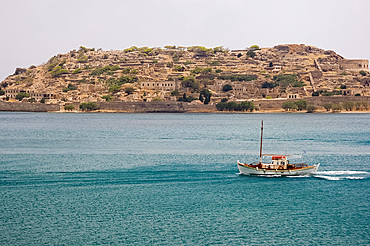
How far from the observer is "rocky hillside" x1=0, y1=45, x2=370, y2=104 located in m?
111

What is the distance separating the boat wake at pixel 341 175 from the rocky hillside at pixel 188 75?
74484 millimetres

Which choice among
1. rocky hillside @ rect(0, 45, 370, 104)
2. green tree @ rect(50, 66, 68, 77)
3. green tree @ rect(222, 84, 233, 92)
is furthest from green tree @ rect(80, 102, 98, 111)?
green tree @ rect(50, 66, 68, 77)

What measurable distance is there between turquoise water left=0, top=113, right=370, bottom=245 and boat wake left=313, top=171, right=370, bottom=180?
5 cm

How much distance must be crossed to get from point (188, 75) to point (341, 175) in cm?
10222

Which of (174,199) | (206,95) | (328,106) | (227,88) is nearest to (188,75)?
(227,88)

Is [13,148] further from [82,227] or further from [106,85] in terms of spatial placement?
[106,85]

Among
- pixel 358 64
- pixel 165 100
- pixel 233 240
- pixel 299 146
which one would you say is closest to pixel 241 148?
pixel 299 146

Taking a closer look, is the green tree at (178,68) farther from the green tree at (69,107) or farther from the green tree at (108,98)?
the green tree at (69,107)

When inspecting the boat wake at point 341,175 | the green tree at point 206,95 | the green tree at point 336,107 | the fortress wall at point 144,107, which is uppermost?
the green tree at point 206,95

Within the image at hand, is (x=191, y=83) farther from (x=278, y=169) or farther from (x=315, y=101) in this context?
(x=278, y=169)

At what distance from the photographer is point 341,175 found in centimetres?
2858

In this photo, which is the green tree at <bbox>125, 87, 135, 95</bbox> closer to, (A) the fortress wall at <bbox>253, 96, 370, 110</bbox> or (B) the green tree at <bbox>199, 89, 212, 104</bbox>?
(B) the green tree at <bbox>199, 89, 212, 104</bbox>

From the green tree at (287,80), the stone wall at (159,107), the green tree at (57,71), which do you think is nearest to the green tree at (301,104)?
the stone wall at (159,107)

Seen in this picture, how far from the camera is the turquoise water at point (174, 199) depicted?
18.1 m
